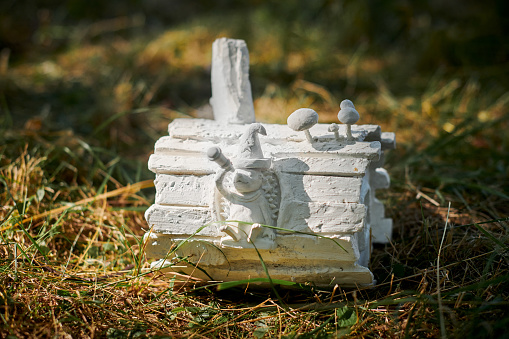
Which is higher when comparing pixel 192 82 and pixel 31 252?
pixel 192 82

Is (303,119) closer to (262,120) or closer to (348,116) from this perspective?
(348,116)

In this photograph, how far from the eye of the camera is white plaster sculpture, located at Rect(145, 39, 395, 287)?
1.29 meters

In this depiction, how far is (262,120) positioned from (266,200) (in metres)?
1.89

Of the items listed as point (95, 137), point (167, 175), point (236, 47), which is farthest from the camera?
point (95, 137)

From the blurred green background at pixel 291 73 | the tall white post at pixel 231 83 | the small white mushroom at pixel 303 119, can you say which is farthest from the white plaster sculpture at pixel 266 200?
the blurred green background at pixel 291 73

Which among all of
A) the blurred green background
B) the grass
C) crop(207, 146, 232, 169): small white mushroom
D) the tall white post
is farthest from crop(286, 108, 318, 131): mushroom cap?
the blurred green background

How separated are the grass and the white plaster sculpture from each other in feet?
0.32

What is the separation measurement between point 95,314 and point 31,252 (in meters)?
0.47

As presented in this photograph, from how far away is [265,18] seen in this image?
5.05m

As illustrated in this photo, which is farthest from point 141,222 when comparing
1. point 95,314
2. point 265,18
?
point 265,18

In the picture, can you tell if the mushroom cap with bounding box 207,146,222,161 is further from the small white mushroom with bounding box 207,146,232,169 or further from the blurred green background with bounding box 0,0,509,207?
the blurred green background with bounding box 0,0,509,207

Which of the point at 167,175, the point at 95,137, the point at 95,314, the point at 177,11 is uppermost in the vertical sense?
the point at 177,11

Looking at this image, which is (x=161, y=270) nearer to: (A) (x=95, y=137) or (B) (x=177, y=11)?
(A) (x=95, y=137)

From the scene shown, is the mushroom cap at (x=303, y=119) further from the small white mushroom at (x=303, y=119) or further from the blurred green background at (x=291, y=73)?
the blurred green background at (x=291, y=73)
